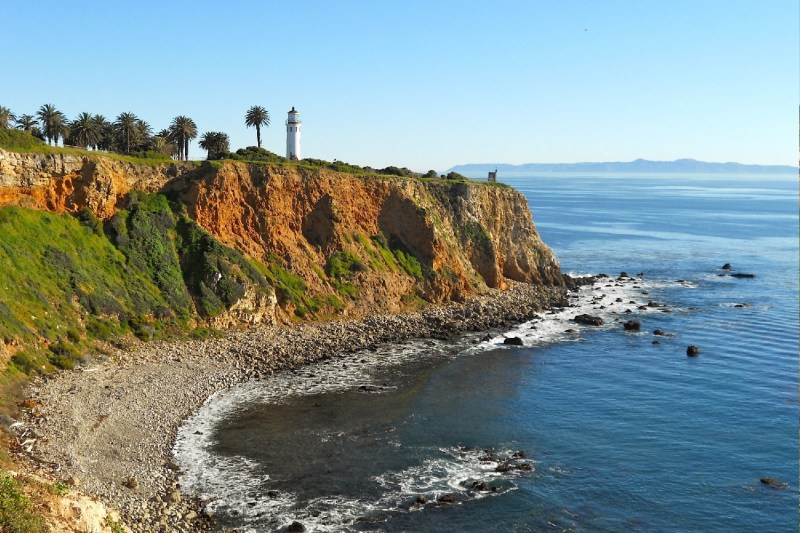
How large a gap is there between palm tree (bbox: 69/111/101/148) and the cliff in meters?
15.7

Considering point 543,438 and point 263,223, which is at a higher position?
point 263,223

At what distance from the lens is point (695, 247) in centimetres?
13650

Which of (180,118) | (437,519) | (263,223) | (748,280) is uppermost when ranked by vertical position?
(180,118)

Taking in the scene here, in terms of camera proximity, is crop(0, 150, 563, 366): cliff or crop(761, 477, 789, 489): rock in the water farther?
crop(0, 150, 563, 366): cliff

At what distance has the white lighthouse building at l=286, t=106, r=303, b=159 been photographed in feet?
283

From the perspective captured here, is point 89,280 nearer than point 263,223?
Yes

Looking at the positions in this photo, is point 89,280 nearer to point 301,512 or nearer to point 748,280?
point 301,512

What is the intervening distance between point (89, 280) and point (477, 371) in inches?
1327

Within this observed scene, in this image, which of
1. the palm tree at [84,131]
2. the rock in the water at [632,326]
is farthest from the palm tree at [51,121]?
the rock in the water at [632,326]

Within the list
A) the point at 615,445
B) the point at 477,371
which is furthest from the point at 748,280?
the point at 615,445

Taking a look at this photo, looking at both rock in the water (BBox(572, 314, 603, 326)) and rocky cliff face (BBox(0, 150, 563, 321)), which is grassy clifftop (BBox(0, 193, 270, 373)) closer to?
rocky cliff face (BBox(0, 150, 563, 321))

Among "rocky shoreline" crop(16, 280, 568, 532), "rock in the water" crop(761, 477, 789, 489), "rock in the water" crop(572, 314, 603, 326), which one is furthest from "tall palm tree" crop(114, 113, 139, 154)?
"rock in the water" crop(761, 477, 789, 489)

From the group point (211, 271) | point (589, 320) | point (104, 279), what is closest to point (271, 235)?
point (211, 271)

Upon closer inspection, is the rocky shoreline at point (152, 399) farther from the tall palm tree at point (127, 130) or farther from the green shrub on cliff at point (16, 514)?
the tall palm tree at point (127, 130)
